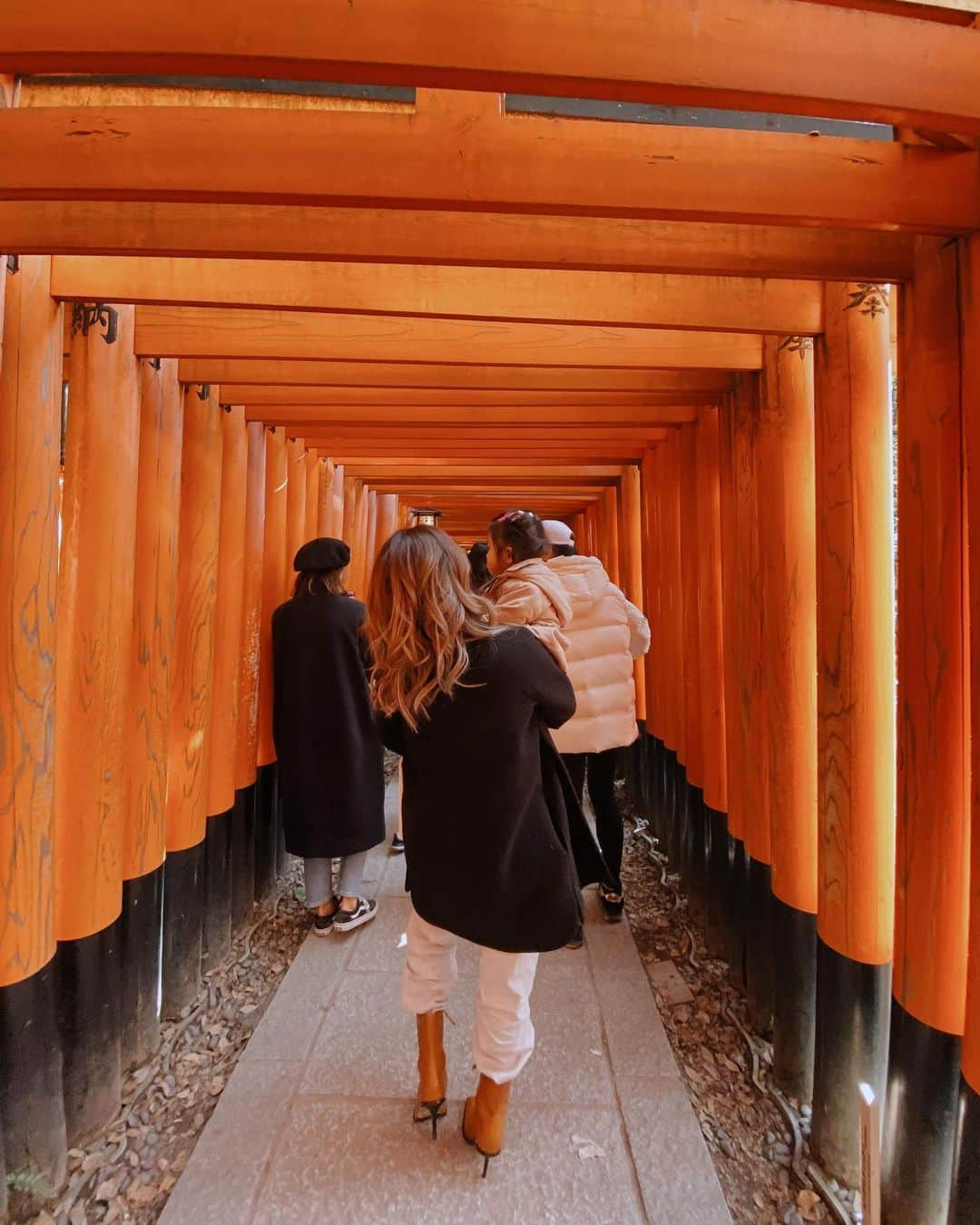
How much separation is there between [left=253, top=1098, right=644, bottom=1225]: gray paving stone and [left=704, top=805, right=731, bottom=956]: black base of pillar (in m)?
1.28

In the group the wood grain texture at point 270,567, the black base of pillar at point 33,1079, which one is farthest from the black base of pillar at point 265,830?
the black base of pillar at point 33,1079

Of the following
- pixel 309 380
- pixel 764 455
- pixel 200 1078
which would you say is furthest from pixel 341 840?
pixel 764 455

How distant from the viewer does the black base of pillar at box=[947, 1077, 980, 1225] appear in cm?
137

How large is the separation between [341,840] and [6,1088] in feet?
5.11

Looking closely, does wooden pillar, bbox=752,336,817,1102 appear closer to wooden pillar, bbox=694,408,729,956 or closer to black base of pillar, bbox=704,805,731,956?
black base of pillar, bbox=704,805,731,956

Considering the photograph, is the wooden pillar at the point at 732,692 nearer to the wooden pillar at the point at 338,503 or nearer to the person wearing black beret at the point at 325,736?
the person wearing black beret at the point at 325,736

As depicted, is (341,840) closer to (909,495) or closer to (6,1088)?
(6,1088)

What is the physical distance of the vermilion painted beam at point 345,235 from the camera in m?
1.55

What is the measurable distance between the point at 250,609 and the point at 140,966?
1.76 m

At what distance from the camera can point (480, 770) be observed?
1.67 metres

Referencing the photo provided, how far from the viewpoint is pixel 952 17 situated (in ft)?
4.24

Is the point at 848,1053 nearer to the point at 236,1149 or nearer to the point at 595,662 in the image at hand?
the point at 595,662

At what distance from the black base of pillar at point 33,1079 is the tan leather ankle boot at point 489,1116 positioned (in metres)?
1.30

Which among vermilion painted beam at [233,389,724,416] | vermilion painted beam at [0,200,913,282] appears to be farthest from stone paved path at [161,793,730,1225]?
vermilion painted beam at [233,389,724,416]
